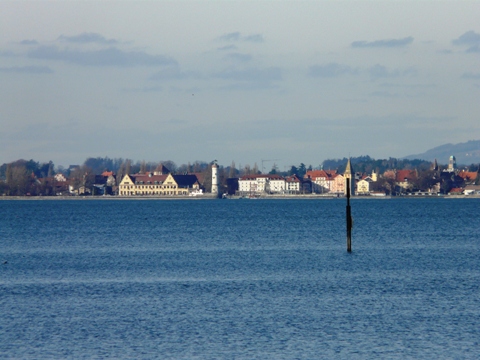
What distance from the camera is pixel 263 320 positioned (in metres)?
26.8

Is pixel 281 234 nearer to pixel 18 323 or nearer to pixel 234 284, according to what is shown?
pixel 234 284

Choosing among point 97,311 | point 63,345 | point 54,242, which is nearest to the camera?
point 63,345

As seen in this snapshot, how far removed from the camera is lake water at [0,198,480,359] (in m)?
23.4

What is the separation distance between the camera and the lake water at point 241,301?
2341cm

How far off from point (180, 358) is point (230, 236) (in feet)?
148

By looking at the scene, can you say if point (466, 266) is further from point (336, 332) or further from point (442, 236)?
point (442, 236)

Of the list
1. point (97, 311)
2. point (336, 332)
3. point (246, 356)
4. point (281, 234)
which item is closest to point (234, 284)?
point (97, 311)

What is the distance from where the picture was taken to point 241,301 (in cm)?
3058

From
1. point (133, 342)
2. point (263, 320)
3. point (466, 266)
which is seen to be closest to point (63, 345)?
point (133, 342)

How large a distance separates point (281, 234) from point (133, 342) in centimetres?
4606

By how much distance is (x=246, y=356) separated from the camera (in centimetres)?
2227

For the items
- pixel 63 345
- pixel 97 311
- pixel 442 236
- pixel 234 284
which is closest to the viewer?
pixel 63 345

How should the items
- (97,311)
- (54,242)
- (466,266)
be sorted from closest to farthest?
(97,311) → (466,266) → (54,242)

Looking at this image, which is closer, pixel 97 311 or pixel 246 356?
pixel 246 356
